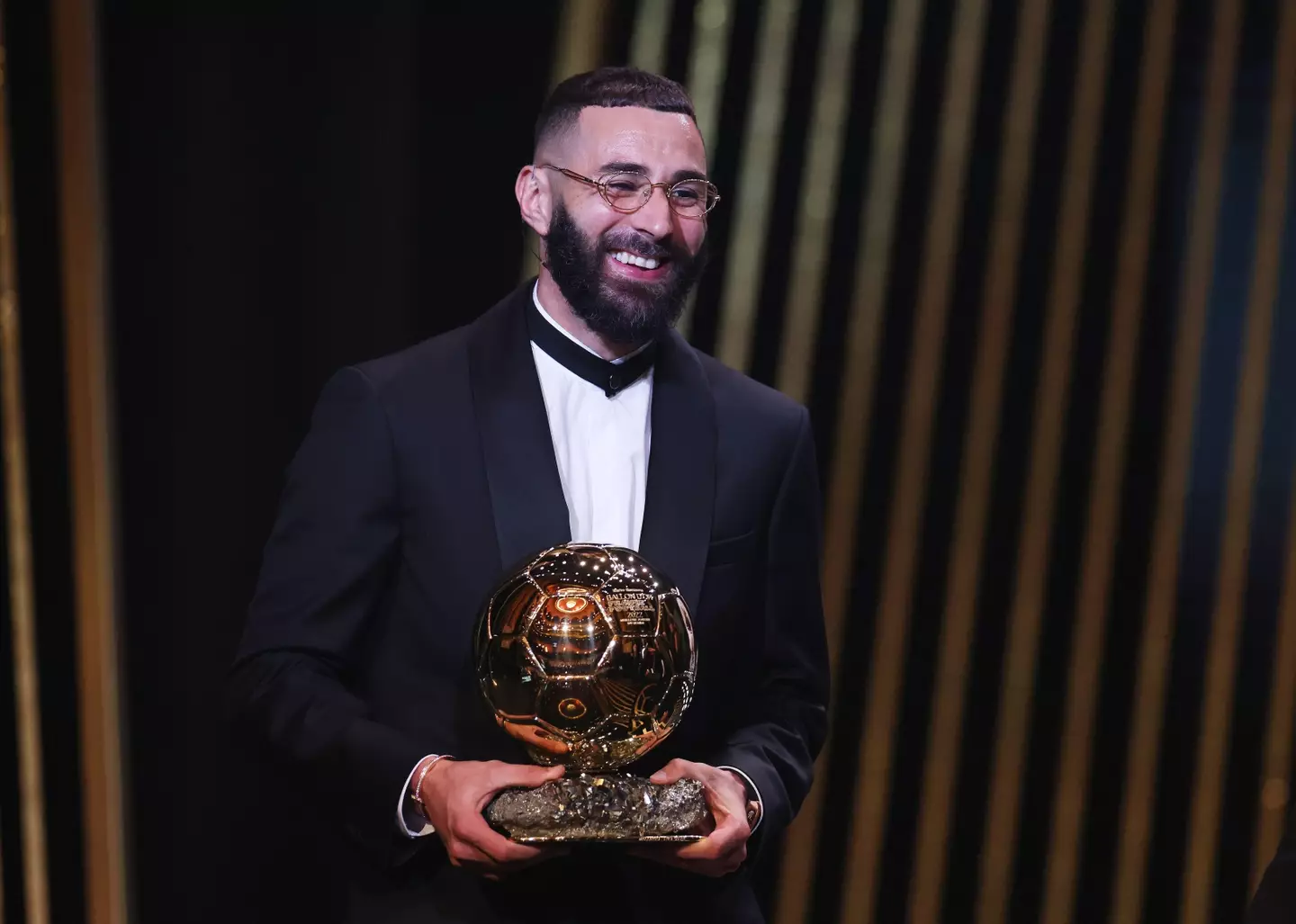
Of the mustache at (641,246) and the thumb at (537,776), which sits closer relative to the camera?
the thumb at (537,776)

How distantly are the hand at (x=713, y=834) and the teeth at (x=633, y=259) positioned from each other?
643 millimetres

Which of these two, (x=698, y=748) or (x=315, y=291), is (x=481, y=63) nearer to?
(x=315, y=291)

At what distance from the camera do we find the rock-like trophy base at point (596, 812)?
171cm

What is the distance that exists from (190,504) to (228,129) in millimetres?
649

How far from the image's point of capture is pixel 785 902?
3293 mm

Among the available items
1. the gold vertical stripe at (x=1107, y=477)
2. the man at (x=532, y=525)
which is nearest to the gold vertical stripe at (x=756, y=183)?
the gold vertical stripe at (x=1107, y=477)

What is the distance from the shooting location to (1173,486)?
10.8ft

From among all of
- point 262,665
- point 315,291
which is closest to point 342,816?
point 262,665

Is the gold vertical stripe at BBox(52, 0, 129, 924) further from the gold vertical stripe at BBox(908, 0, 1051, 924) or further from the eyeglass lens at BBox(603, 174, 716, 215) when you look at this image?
the gold vertical stripe at BBox(908, 0, 1051, 924)

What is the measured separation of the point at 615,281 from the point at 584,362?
0.14 metres

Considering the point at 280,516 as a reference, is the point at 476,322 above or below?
above

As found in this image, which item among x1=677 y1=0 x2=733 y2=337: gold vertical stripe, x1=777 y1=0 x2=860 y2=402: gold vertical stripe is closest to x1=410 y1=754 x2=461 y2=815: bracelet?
x1=677 y1=0 x2=733 y2=337: gold vertical stripe

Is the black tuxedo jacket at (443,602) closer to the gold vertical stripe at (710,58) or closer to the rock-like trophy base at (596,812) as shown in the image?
the rock-like trophy base at (596,812)

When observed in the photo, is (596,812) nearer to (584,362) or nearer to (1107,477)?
(584,362)
